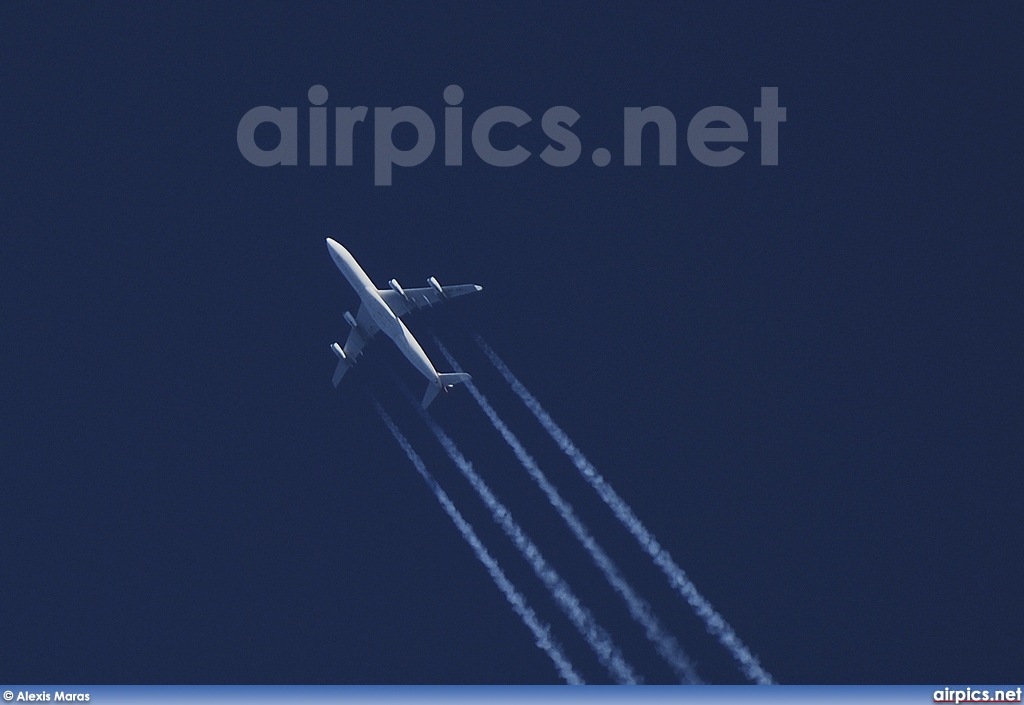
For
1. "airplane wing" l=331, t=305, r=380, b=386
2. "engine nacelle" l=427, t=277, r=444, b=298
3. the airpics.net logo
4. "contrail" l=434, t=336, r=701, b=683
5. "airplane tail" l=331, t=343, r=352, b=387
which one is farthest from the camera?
the airpics.net logo

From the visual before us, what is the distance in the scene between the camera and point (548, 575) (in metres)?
98.5

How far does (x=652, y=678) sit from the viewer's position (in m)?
93.8

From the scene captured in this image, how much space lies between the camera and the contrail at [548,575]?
3681 inches

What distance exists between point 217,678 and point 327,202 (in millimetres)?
34343

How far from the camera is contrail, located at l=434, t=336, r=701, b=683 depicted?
94350 mm

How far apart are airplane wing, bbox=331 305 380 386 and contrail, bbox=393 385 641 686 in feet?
15.7

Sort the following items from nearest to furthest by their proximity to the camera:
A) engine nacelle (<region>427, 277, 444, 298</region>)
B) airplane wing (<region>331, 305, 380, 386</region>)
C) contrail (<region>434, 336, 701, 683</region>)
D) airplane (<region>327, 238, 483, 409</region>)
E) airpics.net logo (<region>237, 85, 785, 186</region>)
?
airplane (<region>327, 238, 483, 409</region>), engine nacelle (<region>427, 277, 444, 298</region>), contrail (<region>434, 336, 701, 683</region>), airplane wing (<region>331, 305, 380, 386</region>), airpics.net logo (<region>237, 85, 785, 186</region>)

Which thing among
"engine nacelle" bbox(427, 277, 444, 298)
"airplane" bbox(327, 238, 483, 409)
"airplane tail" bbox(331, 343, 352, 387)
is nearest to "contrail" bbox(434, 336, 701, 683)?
"airplane" bbox(327, 238, 483, 409)

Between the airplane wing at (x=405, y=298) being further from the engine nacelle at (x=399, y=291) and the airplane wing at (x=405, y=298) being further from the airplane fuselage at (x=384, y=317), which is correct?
the airplane fuselage at (x=384, y=317)

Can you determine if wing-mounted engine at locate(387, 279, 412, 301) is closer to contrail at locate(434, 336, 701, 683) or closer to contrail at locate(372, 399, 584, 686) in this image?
contrail at locate(434, 336, 701, 683)

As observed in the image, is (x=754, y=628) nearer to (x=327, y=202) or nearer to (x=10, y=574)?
(x=327, y=202)

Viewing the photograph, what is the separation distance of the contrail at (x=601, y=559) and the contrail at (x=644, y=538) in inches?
99.1

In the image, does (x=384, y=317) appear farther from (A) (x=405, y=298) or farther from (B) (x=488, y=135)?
(B) (x=488, y=135)

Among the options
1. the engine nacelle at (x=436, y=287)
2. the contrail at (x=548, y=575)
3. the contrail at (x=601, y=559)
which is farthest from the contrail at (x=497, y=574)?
the engine nacelle at (x=436, y=287)
